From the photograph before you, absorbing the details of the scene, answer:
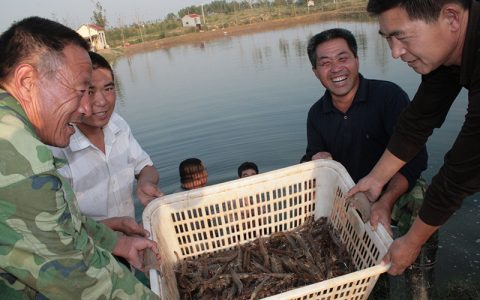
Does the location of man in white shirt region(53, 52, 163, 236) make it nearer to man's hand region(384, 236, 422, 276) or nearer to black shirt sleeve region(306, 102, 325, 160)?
black shirt sleeve region(306, 102, 325, 160)

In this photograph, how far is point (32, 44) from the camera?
1450mm

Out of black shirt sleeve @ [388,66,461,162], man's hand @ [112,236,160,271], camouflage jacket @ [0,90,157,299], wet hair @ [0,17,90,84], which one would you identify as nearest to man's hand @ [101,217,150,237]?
man's hand @ [112,236,160,271]

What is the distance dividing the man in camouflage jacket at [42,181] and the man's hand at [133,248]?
486mm

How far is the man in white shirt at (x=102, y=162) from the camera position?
113 inches

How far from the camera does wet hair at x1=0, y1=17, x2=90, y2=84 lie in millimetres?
1433

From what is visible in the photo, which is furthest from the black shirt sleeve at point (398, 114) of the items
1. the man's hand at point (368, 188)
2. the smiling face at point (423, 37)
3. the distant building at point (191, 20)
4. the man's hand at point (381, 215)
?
the distant building at point (191, 20)

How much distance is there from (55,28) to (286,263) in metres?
2.26

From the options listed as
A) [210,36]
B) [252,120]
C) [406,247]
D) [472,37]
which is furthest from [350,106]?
[210,36]

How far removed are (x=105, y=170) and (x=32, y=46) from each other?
1689mm

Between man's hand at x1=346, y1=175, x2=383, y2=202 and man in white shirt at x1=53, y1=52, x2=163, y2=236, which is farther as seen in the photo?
man in white shirt at x1=53, y1=52, x2=163, y2=236

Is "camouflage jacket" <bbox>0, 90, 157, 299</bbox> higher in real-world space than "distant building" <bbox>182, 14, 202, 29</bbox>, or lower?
lower

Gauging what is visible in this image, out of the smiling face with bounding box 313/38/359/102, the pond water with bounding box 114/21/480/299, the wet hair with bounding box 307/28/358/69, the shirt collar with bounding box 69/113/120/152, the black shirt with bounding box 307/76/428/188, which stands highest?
the wet hair with bounding box 307/28/358/69

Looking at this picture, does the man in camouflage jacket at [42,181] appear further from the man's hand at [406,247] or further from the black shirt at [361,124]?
the black shirt at [361,124]

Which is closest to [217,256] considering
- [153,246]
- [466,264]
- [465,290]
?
[153,246]
